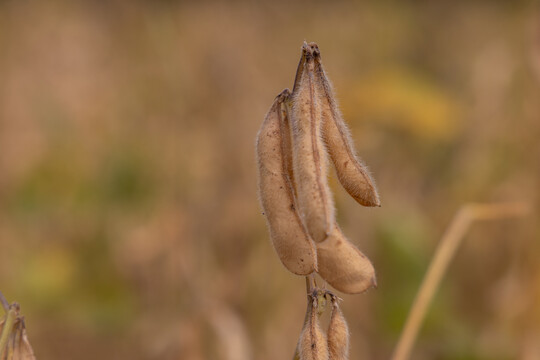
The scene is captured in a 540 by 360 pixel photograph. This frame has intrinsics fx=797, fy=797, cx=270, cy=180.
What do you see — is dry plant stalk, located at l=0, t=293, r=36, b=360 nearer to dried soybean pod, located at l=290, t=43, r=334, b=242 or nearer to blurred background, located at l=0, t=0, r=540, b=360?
dried soybean pod, located at l=290, t=43, r=334, b=242

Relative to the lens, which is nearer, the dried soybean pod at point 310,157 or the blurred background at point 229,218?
the dried soybean pod at point 310,157

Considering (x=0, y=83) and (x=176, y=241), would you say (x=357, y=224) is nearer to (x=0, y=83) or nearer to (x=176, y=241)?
→ (x=176, y=241)

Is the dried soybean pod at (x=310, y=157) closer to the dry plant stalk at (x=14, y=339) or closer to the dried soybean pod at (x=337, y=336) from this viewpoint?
the dried soybean pod at (x=337, y=336)

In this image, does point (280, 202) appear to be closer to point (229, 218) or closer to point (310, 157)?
point (310, 157)

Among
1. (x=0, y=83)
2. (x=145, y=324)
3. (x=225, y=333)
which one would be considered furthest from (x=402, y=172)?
(x=0, y=83)

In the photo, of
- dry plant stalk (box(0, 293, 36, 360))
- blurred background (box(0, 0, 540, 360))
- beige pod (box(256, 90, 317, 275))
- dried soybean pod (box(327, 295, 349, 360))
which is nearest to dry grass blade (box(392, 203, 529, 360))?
blurred background (box(0, 0, 540, 360))

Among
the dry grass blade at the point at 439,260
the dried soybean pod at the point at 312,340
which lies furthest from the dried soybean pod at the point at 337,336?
the dry grass blade at the point at 439,260
